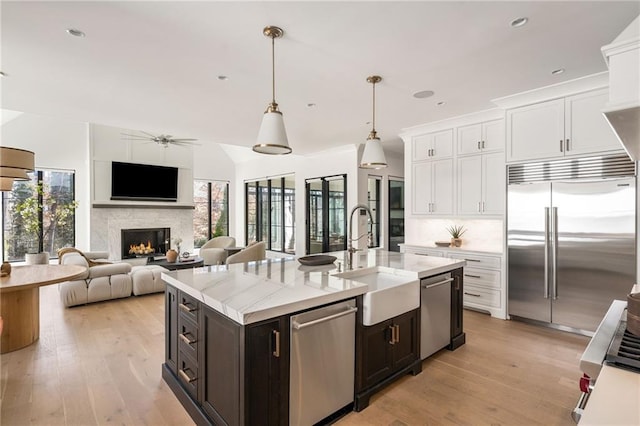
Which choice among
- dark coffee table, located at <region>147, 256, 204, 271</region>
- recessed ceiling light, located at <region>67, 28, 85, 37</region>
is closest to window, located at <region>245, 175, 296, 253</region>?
dark coffee table, located at <region>147, 256, 204, 271</region>

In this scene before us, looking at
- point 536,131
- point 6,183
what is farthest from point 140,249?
point 536,131

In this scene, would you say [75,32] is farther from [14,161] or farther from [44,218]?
[44,218]

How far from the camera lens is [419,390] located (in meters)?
2.42

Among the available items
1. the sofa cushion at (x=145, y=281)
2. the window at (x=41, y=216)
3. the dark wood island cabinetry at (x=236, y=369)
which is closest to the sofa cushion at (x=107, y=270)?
the sofa cushion at (x=145, y=281)

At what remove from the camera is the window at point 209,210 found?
9172mm

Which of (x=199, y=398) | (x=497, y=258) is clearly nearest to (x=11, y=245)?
(x=199, y=398)

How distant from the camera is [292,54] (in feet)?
9.01

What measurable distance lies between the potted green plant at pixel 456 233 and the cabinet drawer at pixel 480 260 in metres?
0.32

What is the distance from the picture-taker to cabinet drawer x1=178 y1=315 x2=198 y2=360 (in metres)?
2.02

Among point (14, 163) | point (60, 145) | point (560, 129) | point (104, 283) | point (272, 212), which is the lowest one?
point (104, 283)

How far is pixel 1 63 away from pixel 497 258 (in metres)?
5.74

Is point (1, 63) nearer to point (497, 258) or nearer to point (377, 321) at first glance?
point (377, 321)

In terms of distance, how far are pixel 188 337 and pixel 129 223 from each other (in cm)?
661

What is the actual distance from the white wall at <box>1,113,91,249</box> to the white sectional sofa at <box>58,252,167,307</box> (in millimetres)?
3107
